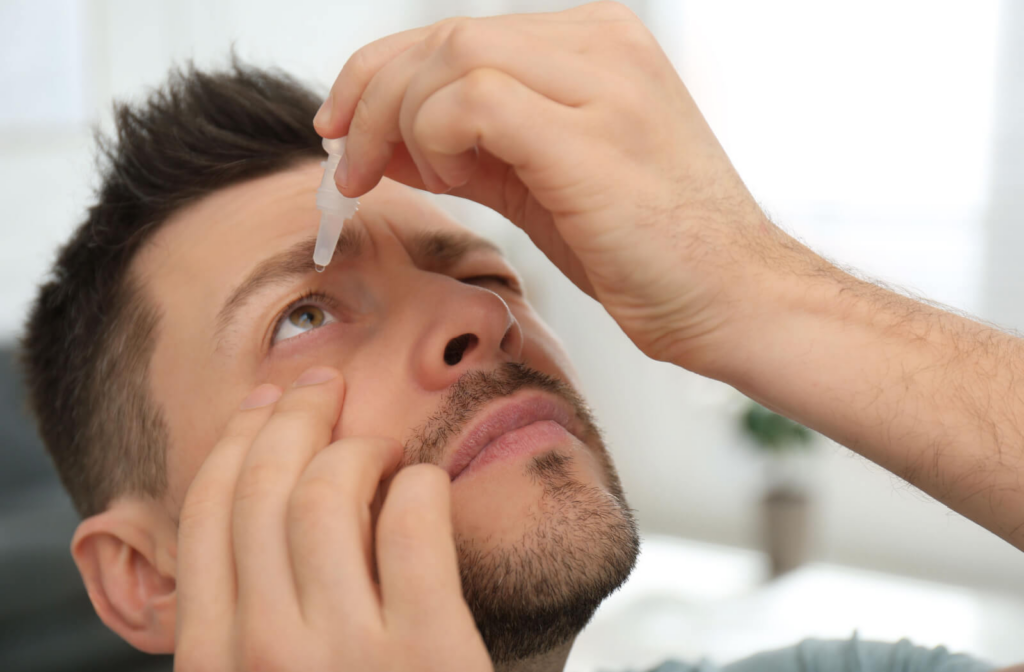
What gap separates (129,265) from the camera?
1102 mm

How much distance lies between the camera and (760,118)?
9.55 ft

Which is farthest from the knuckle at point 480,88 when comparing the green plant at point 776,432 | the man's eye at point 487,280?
the green plant at point 776,432

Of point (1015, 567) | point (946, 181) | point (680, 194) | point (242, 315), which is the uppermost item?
point (680, 194)

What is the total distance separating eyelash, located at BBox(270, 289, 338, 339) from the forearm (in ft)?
1.54

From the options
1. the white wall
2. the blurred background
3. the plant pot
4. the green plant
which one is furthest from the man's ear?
the plant pot

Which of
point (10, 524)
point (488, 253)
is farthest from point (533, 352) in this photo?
point (10, 524)

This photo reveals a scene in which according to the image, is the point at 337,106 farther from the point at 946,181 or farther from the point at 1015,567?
the point at 1015,567

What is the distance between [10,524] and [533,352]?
59.9 inches

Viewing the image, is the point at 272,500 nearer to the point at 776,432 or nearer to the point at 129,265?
the point at 129,265

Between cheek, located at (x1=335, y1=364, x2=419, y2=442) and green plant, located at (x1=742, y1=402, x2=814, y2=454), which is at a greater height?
cheek, located at (x1=335, y1=364, x2=419, y2=442)

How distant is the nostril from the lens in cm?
90

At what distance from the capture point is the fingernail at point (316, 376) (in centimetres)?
84

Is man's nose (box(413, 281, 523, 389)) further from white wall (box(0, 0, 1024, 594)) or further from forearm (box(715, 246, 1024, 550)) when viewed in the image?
white wall (box(0, 0, 1024, 594))

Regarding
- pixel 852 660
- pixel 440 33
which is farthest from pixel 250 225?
pixel 852 660
